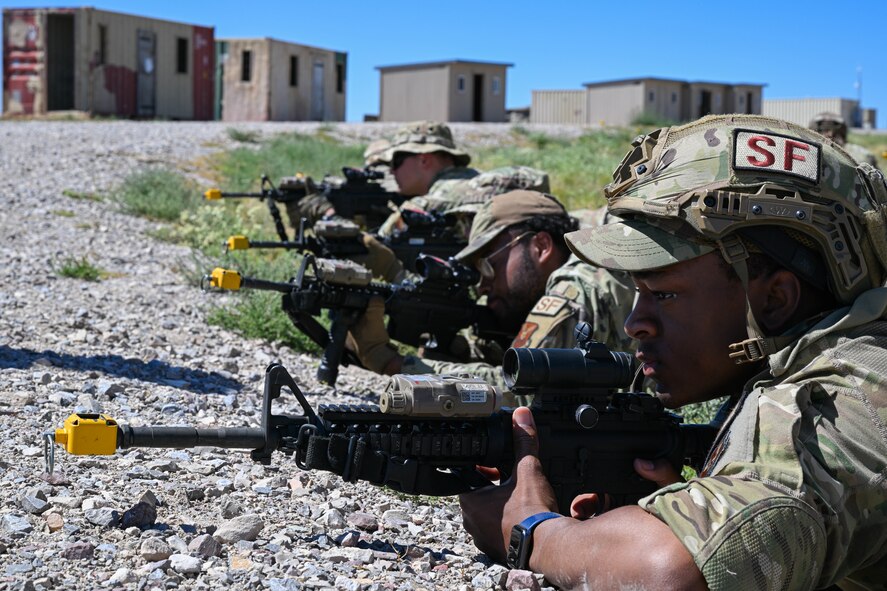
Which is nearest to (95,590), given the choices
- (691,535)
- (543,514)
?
(543,514)

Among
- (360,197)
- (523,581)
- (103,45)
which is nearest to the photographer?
(523,581)

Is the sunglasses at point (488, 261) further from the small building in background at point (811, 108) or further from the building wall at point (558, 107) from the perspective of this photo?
the small building in background at point (811, 108)

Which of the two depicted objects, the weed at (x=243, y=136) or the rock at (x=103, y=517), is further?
the weed at (x=243, y=136)

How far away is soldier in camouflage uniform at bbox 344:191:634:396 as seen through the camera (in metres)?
4.04

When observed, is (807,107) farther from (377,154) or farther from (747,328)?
(747,328)

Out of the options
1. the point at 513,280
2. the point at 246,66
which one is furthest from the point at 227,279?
the point at 246,66

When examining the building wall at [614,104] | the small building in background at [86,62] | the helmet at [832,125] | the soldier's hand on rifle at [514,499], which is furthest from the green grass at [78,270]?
the building wall at [614,104]

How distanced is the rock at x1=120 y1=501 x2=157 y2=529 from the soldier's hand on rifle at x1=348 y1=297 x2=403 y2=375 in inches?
89.2

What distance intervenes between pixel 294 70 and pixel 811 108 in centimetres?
2811

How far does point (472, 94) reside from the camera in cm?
3441

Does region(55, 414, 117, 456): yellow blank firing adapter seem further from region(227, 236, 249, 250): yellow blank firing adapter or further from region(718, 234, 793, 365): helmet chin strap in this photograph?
region(227, 236, 249, 250): yellow blank firing adapter

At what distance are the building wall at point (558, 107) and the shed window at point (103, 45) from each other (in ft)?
57.9

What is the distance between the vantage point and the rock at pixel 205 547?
2.87 metres

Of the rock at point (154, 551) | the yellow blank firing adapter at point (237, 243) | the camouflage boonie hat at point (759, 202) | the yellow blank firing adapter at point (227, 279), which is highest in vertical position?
the camouflage boonie hat at point (759, 202)
